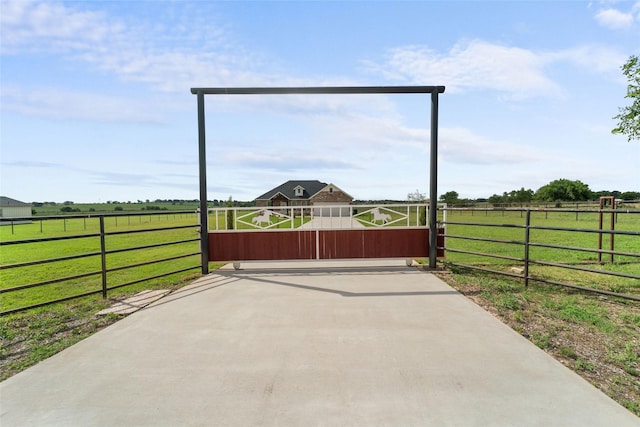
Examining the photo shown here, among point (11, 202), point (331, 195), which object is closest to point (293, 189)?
point (331, 195)

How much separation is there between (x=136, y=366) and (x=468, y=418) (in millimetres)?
2452

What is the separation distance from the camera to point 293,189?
3891 cm

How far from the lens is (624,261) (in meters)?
7.05

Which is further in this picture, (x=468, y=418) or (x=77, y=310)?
(x=77, y=310)

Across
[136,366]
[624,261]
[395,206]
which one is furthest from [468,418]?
[624,261]

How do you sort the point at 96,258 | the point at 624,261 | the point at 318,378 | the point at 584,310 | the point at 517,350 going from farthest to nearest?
the point at 96,258
the point at 624,261
the point at 584,310
the point at 517,350
the point at 318,378

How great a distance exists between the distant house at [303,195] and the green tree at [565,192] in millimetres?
53478

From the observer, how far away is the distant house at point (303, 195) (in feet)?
112

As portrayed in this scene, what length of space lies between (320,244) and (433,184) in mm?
2470

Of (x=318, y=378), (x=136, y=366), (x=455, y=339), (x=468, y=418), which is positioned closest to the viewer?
(x=468, y=418)

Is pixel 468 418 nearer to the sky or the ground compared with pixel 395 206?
nearer to the ground

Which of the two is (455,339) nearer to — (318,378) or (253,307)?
(318,378)

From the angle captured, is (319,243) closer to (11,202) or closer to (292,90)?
(292,90)

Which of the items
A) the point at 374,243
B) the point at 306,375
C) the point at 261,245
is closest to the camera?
the point at 306,375
